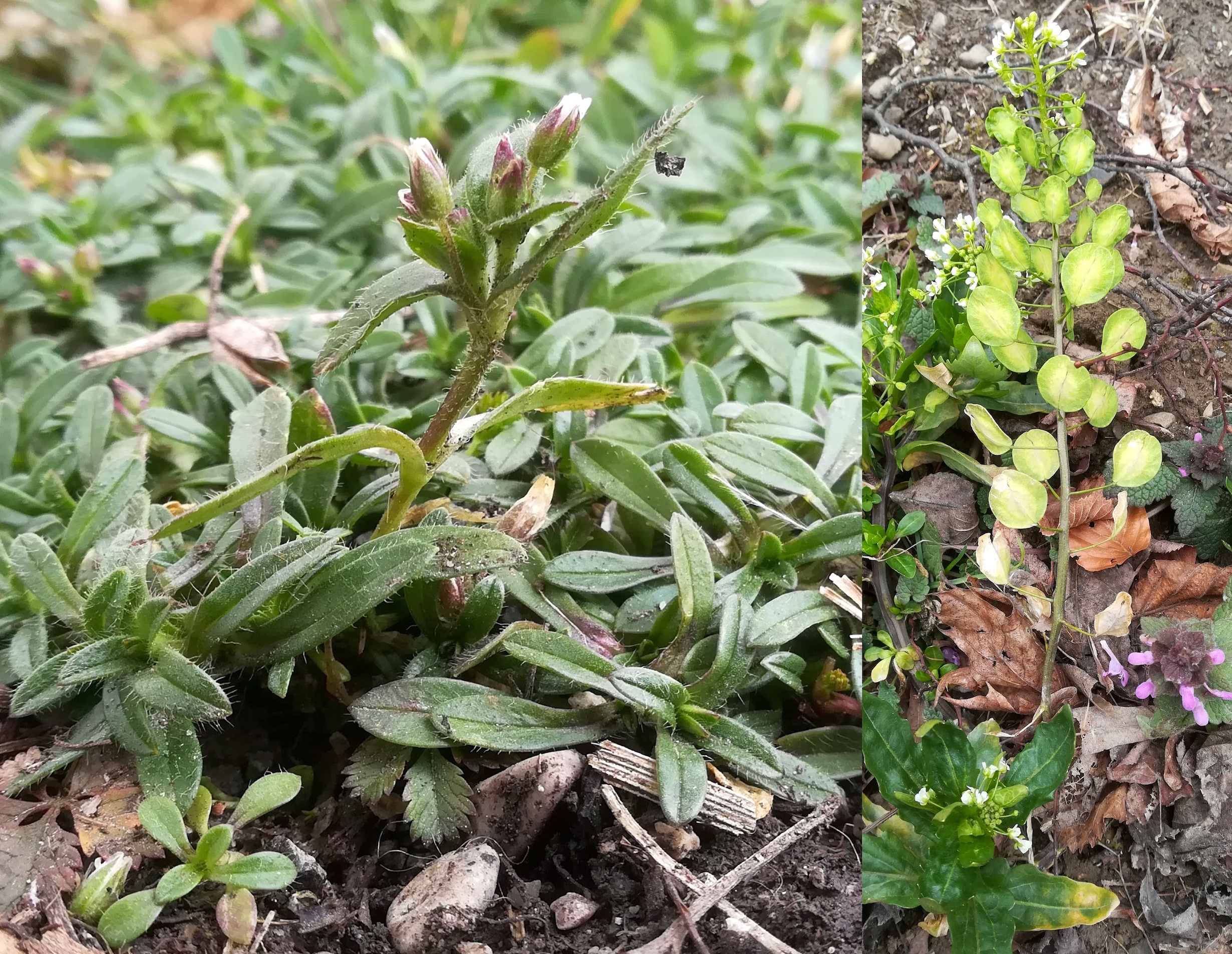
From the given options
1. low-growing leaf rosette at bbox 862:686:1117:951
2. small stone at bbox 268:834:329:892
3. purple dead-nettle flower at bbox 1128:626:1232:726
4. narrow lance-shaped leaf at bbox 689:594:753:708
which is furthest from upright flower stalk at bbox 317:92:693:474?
purple dead-nettle flower at bbox 1128:626:1232:726

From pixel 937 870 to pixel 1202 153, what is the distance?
86cm

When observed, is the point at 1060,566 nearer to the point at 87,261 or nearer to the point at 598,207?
the point at 598,207

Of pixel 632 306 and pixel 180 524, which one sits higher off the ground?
pixel 180 524

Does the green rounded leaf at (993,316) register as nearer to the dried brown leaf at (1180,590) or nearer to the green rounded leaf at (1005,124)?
the green rounded leaf at (1005,124)

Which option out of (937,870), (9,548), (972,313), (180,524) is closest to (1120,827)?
(937,870)

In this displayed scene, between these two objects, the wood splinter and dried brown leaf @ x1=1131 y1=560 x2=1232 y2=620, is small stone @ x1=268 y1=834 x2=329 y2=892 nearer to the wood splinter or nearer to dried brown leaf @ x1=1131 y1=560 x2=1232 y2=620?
the wood splinter

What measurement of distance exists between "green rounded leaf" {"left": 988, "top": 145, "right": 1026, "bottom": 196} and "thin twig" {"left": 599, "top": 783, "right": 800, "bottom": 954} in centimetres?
81

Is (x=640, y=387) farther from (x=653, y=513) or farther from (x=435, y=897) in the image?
(x=435, y=897)

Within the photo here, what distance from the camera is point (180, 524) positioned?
1152 mm

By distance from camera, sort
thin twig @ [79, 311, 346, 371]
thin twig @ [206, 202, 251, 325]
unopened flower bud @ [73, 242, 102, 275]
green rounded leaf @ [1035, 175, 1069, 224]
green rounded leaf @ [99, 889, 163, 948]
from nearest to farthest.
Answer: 1. green rounded leaf @ [99, 889, 163, 948]
2. green rounded leaf @ [1035, 175, 1069, 224]
3. thin twig @ [79, 311, 346, 371]
4. thin twig @ [206, 202, 251, 325]
5. unopened flower bud @ [73, 242, 102, 275]

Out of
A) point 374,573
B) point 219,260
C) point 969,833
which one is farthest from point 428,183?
point 219,260

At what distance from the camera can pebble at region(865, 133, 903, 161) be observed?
A: 4.30 ft

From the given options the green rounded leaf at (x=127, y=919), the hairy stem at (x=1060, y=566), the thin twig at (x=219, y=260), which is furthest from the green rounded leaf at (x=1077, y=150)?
the thin twig at (x=219, y=260)

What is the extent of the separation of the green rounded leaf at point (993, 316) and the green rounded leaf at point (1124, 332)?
0.10 m
